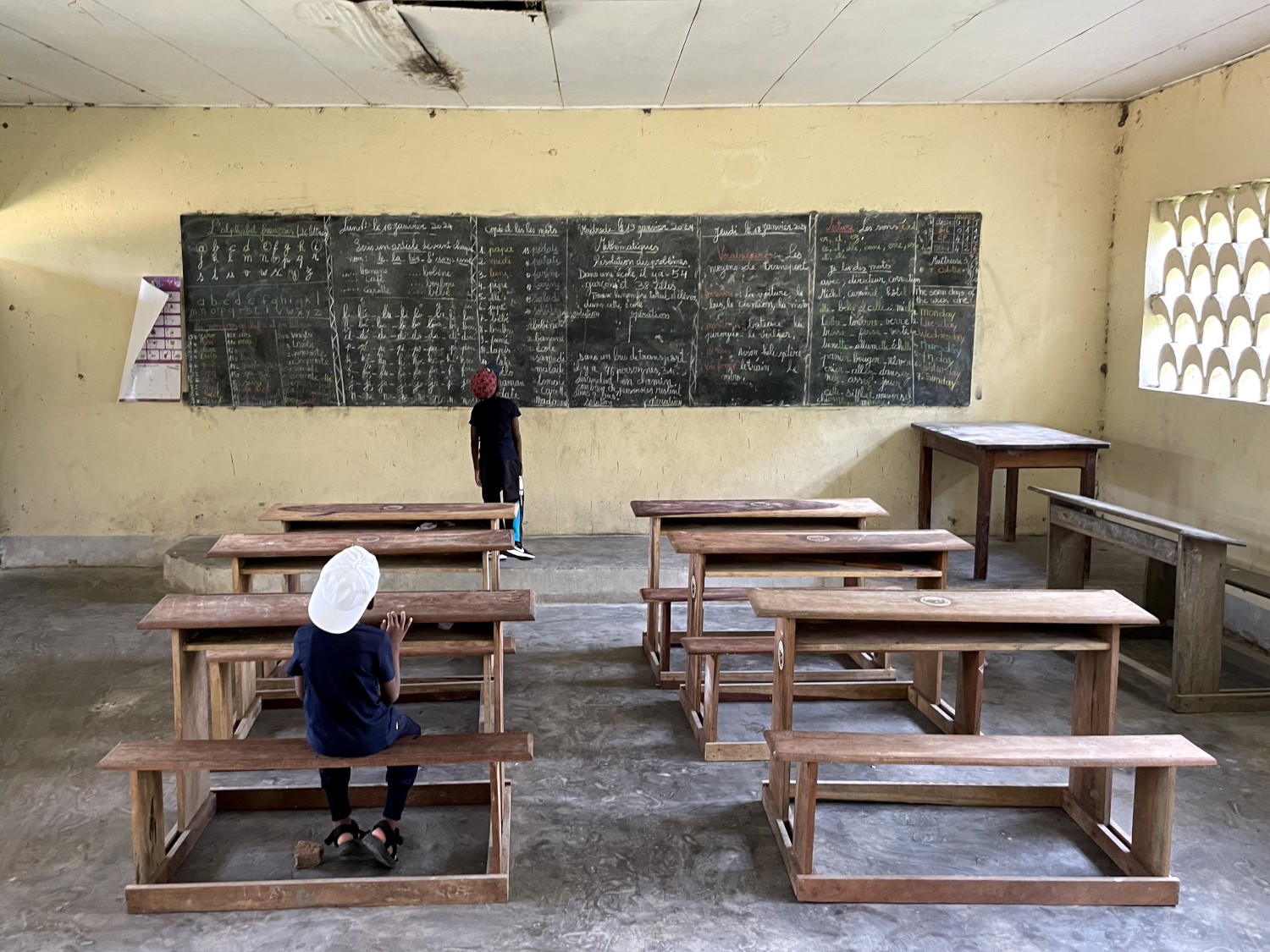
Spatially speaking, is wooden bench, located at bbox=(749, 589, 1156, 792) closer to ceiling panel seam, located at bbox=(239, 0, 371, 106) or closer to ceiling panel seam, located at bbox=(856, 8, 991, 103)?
ceiling panel seam, located at bbox=(856, 8, 991, 103)

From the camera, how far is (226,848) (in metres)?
2.85

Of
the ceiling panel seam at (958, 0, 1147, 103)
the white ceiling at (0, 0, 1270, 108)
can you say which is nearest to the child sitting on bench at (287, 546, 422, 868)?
the white ceiling at (0, 0, 1270, 108)

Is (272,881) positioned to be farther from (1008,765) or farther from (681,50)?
(681,50)

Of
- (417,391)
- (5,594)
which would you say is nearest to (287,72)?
(417,391)

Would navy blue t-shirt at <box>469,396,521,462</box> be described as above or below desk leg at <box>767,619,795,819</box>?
above

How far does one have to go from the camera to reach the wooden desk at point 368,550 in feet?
12.3

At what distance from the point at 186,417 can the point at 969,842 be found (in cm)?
545

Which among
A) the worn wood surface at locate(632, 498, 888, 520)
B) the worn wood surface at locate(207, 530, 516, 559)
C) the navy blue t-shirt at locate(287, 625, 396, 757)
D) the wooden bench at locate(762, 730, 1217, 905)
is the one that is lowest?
the wooden bench at locate(762, 730, 1217, 905)

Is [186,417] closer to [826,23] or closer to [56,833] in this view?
[56,833]

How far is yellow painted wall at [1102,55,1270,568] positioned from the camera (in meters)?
4.91

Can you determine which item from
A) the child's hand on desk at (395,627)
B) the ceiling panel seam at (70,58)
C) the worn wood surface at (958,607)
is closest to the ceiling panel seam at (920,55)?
the worn wood surface at (958,607)

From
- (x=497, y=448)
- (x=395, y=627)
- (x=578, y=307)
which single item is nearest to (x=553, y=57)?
(x=578, y=307)

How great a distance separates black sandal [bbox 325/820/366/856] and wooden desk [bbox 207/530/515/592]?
4.01 ft

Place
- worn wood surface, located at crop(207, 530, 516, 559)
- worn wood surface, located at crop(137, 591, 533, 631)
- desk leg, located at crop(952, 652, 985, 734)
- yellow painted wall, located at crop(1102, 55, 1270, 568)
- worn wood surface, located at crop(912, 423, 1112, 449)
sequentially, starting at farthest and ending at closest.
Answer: worn wood surface, located at crop(912, 423, 1112, 449) < yellow painted wall, located at crop(1102, 55, 1270, 568) < worn wood surface, located at crop(207, 530, 516, 559) < desk leg, located at crop(952, 652, 985, 734) < worn wood surface, located at crop(137, 591, 533, 631)
